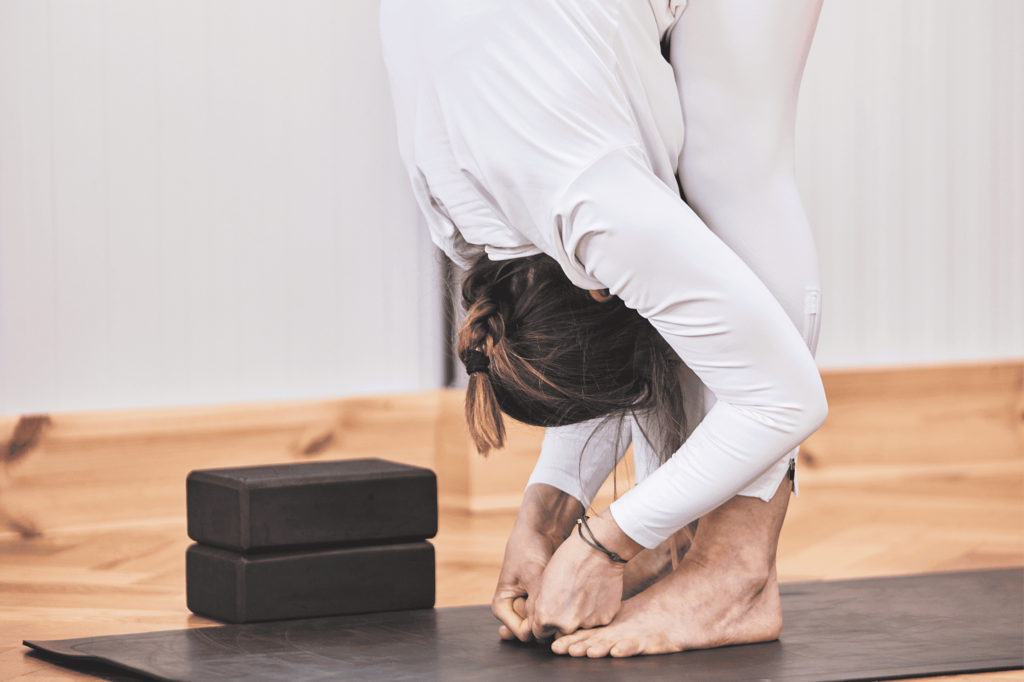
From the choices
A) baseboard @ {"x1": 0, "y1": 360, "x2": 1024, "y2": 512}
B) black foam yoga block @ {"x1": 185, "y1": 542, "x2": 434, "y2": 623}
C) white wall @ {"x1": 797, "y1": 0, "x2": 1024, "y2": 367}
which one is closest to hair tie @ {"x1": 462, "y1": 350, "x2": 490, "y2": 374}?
black foam yoga block @ {"x1": 185, "y1": 542, "x2": 434, "y2": 623}

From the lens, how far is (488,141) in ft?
3.57

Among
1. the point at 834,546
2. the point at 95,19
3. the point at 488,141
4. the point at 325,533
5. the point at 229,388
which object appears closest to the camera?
the point at 488,141

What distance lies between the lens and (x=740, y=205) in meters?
1.21

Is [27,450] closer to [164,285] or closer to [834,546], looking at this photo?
[164,285]

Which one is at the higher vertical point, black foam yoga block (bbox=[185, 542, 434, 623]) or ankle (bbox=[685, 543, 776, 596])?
ankle (bbox=[685, 543, 776, 596])

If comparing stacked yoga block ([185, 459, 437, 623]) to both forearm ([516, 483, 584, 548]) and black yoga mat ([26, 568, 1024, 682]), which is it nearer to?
black yoga mat ([26, 568, 1024, 682])

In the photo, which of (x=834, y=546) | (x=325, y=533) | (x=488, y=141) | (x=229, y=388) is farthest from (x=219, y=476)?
(x=834, y=546)

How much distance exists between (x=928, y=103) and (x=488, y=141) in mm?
1929

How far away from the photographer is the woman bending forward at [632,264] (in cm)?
106

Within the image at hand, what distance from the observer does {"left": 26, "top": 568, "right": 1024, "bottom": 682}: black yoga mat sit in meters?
1.08

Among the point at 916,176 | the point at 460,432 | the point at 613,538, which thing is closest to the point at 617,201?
the point at 613,538

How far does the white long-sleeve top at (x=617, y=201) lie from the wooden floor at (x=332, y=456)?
0.64m

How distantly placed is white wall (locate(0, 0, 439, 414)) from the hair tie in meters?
1.20

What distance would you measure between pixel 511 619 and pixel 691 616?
20 cm
